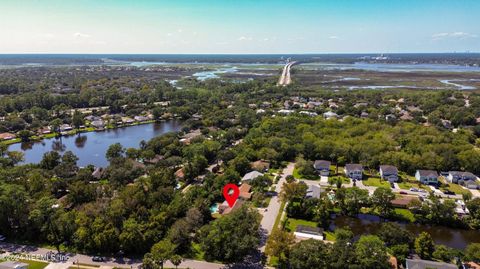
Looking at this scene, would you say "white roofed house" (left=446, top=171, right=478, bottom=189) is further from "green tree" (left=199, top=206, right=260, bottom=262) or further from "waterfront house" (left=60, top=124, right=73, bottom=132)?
"waterfront house" (left=60, top=124, right=73, bottom=132)

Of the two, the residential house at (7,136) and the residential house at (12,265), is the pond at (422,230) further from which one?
the residential house at (7,136)

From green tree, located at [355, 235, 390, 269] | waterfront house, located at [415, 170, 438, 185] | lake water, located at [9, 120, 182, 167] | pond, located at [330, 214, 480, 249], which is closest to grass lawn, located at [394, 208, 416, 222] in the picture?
pond, located at [330, 214, 480, 249]

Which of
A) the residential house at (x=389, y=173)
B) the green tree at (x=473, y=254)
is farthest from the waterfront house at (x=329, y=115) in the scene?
the green tree at (x=473, y=254)

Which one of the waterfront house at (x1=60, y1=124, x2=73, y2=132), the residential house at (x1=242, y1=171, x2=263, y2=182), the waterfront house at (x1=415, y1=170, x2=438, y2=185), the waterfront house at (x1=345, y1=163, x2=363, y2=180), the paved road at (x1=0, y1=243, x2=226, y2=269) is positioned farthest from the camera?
the waterfront house at (x1=60, y1=124, x2=73, y2=132)

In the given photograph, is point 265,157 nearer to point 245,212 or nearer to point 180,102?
point 245,212

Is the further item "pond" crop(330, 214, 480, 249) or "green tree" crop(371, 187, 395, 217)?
"green tree" crop(371, 187, 395, 217)

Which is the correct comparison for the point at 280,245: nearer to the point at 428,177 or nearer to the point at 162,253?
the point at 162,253

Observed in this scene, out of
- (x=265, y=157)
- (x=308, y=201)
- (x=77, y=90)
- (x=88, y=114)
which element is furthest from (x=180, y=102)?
(x=308, y=201)

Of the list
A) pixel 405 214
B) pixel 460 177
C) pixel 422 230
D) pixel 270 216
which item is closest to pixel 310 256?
pixel 270 216
